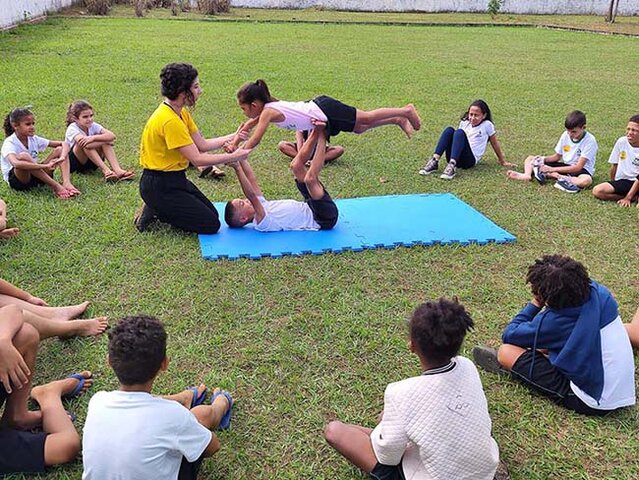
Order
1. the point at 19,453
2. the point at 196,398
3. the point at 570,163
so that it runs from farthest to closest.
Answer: the point at 570,163 → the point at 196,398 → the point at 19,453

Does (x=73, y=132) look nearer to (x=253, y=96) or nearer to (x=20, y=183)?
(x=20, y=183)

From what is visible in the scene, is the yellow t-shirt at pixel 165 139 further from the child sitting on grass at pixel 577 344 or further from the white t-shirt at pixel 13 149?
the child sitting on grass at pixel 577 344

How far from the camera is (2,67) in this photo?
12445 mm

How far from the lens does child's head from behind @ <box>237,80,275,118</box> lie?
524 centimetres

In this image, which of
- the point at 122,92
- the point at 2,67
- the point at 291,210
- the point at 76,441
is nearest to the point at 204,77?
the point at 122,92

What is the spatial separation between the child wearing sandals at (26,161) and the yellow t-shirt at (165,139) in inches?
53.9

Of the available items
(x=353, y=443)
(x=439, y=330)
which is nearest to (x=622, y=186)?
(x=439, y=330)

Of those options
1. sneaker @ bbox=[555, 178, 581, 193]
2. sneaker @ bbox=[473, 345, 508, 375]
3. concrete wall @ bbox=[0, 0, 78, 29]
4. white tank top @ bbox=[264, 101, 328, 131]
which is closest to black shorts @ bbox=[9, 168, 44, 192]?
white tank top @ bbox=[264, 101, 328, 131]

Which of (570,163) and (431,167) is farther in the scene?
(431,167)

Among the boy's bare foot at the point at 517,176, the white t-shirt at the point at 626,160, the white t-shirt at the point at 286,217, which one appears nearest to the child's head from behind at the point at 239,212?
the white t-shirt at the point at 286,217

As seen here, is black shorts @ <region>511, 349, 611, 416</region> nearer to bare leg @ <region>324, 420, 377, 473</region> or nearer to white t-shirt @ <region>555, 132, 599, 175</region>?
bare leg @ <region>324, 420, 377, 473</region>

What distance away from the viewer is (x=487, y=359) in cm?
347

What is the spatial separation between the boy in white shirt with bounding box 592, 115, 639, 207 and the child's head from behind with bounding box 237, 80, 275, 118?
392 cm

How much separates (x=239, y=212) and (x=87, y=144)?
2226 mm
